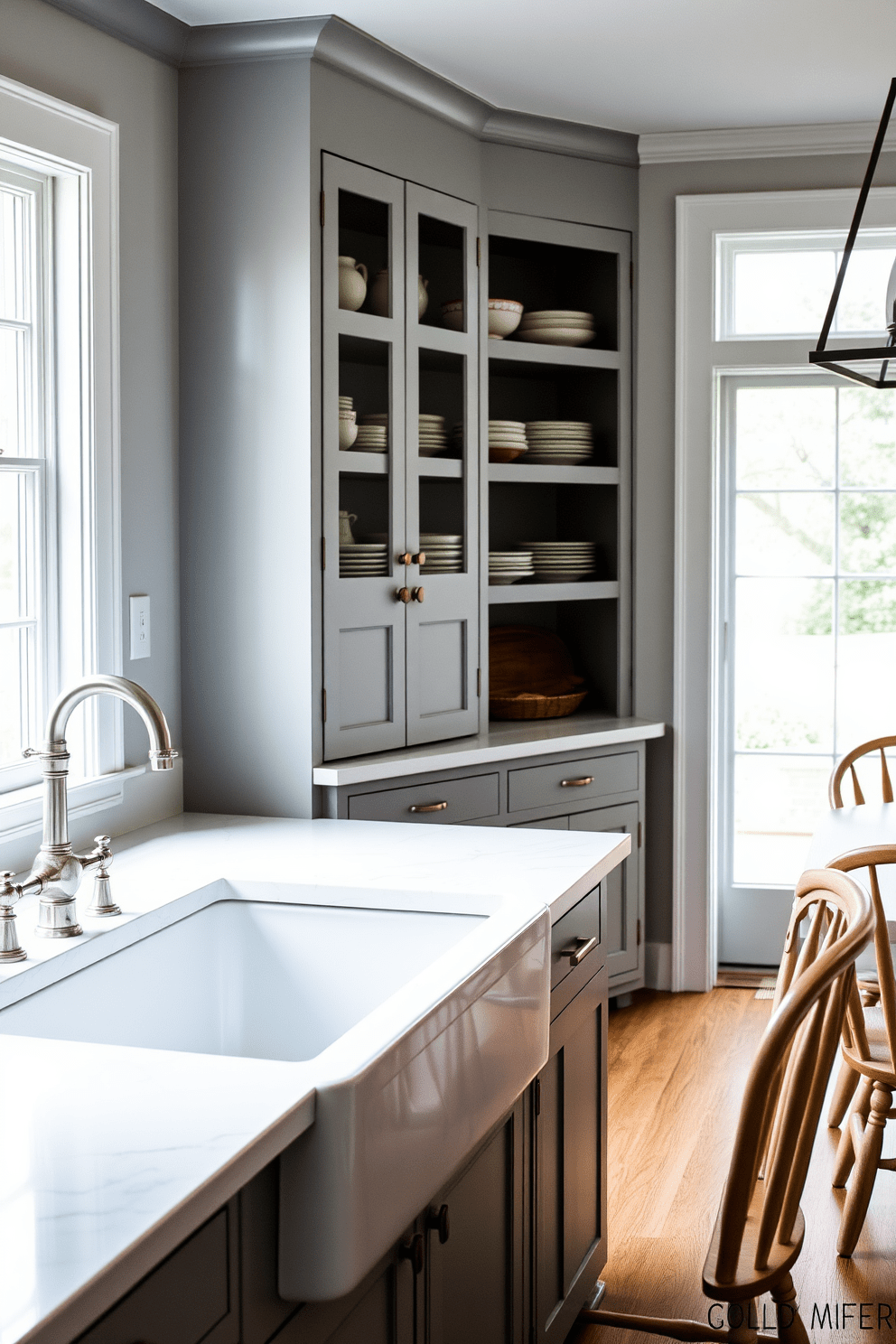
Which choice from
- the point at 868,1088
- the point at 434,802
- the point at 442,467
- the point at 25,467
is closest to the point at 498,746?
the point at 434,802

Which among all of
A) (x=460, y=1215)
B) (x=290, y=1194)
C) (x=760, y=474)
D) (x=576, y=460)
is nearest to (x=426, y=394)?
(x=576, y=460)

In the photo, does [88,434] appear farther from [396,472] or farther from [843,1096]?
[843,1096]

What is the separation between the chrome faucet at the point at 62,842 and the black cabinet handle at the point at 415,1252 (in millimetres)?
675

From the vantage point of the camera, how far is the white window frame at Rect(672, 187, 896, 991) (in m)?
4.00

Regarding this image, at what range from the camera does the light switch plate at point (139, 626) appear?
2.90 m

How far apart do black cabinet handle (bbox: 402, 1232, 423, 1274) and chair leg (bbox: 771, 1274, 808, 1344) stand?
0.44 m

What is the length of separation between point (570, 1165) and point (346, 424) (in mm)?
1810

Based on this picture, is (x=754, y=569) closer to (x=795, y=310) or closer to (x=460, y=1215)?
(x=795, y=310)

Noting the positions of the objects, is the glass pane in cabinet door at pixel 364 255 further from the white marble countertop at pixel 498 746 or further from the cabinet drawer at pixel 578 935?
the cabinet drawer at pixel 578 935

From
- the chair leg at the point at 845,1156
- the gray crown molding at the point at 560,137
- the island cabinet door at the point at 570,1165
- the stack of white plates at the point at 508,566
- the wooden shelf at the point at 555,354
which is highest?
the gray crown molding at the point at 560,137

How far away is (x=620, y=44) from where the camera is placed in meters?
3.19

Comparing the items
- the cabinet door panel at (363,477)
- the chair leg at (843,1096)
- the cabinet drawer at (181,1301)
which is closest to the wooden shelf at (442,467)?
the cabinet door panel at (363,477)

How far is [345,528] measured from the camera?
3.25 meters

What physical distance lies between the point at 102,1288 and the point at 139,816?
198 cm
